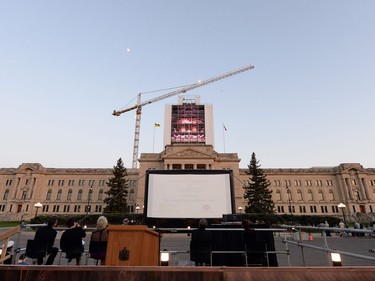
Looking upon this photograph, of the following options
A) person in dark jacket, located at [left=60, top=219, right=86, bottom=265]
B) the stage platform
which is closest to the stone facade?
person in dark jacket, located at [left=60, top=219, right=86, bottom=265]

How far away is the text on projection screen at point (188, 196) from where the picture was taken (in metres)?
14.2

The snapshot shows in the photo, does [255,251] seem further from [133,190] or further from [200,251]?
[133,190]

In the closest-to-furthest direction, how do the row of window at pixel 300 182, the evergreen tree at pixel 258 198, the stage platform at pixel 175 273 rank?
1. the stage platform at pixel 175 273
2. the evergreen tree at pixel 258 198
3. the row of window at pixel 300 182

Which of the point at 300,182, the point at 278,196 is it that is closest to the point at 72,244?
the point at 278,196

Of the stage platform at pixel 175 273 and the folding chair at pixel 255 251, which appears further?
the folding chair at pixel 255 251

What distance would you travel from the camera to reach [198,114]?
8644 cm

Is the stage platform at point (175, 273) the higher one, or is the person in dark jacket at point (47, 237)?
the stage platform at point (175, 273)

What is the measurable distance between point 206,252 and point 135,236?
141 inches

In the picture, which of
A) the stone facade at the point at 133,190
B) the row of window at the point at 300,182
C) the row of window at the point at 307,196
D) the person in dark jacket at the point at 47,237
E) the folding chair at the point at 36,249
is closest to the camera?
the folding chair at the point at 36,249

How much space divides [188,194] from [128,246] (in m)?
10.8

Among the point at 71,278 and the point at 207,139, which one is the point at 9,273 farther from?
the point at 207,139

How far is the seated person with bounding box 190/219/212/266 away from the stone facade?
6699cm

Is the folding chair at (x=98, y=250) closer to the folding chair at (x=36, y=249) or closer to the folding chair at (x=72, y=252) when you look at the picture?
the folding chair at (x=72, y=252)

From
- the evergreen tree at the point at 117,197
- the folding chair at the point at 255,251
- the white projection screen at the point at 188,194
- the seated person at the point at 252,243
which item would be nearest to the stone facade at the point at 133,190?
the evergreen tree at the point at 117,197
